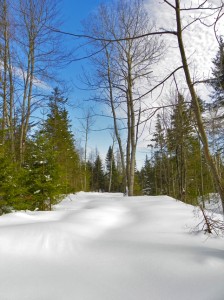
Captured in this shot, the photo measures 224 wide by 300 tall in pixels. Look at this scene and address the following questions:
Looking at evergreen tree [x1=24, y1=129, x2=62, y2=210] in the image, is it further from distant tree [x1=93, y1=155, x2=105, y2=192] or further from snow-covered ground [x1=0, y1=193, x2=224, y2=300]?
distant tree [x1=93, y1=155, x2=105, y2=192]

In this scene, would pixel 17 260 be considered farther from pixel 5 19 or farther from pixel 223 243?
pixel 5 19

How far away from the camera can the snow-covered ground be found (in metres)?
2.16

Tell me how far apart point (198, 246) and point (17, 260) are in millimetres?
2108

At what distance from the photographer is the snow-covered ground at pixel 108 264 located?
2164 mm

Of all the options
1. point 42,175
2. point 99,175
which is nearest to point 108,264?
point 42,175

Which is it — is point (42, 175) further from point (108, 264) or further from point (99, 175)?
point (99, 175)

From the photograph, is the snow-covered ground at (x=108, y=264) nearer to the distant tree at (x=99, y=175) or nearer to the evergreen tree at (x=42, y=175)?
the evergreen tree at (x=42, y=175)

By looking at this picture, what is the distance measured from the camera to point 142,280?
7.62 ft

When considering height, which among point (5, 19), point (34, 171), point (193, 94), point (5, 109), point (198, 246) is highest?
point (5, 19)

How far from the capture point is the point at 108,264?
105 inches

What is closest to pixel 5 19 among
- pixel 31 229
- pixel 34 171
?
pixel 34 171

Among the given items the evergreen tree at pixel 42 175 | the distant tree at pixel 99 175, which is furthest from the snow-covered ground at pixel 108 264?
the distant tree at pixel 99 175

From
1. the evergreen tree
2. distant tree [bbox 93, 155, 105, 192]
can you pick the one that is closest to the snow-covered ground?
the evergreen tree

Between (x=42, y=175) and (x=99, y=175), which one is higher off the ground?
(x=99, y=175)
